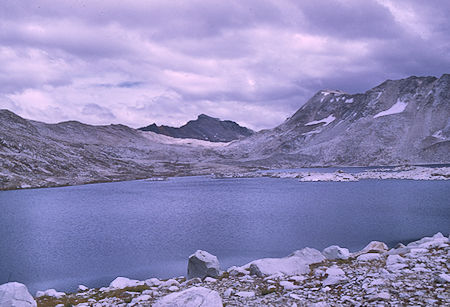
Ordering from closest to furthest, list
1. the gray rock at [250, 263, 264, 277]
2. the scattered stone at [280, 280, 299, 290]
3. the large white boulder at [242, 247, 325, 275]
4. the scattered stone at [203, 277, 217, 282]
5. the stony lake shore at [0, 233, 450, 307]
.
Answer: the stony lake shore at [0, 233, 450, 307] < the scattered stone at [280, 280, 299, 290] < the gray rock at [250, 263, 264, 277] < the large white boulder at [242, 247, 325, 275] < the scattered stone at [203, 277, 217, 282]

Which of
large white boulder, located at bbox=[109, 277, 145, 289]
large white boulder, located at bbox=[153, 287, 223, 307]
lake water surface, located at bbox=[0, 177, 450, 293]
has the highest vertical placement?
large white boulder, located at bbox=[153, 287, 223, 307]

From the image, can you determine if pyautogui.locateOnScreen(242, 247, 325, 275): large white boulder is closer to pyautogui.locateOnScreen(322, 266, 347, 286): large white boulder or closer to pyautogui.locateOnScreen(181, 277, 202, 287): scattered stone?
pyautogui.locateOnScreen(322, 266, 347, 286): large white boulder

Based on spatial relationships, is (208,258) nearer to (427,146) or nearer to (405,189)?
(405,189)

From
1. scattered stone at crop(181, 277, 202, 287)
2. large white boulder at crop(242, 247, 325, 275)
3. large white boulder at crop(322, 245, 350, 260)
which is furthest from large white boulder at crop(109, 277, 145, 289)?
large white boulder at crop(322, 245, 350, 260)

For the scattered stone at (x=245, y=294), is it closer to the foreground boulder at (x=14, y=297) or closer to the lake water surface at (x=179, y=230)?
the foreground boulder at (x=14, y=297)

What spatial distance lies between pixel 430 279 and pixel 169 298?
36.5ft

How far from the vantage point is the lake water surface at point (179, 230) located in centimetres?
3578

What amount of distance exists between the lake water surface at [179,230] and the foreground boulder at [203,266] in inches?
324

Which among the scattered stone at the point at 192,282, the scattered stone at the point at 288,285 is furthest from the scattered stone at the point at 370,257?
the scattered stone at the point at 192,282

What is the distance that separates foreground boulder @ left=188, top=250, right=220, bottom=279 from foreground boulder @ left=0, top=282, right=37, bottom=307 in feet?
34.0

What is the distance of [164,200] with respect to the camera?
90.1 m

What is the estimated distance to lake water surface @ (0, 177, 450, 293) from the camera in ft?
117

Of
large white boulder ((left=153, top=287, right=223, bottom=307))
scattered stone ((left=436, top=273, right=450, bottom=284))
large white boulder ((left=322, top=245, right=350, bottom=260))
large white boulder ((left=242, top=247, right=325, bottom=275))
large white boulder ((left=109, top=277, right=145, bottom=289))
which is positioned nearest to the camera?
large white boulder ((left=153, top=287, right=223, bottom=307))

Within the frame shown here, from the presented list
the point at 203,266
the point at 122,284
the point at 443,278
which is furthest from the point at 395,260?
the point at 122,284
